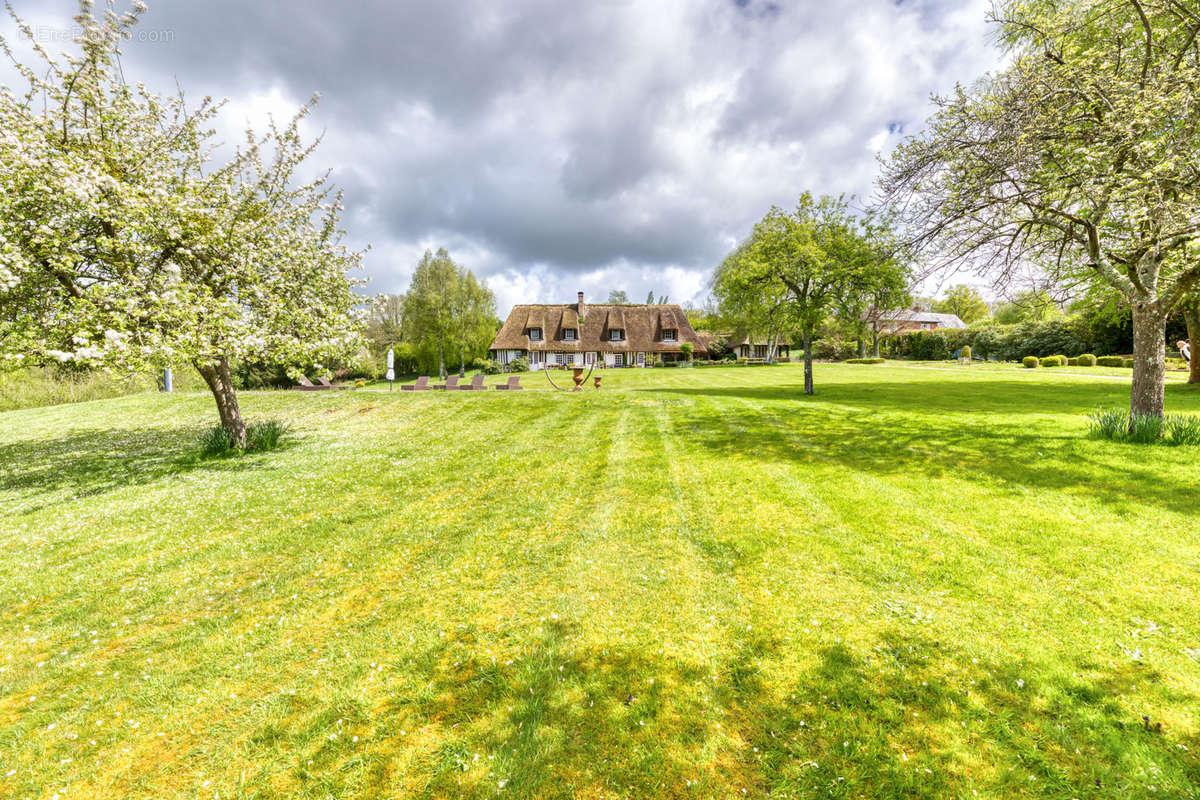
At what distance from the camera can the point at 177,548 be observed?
685 centimetres

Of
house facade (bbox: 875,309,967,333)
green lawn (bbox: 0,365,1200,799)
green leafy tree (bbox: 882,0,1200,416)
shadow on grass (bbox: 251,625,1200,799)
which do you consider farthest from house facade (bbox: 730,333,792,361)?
shadow on grass (bbox: 251,625,1200,799)

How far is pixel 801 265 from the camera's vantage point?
69.0ft

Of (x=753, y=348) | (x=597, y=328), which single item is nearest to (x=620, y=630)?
(x=597, y=328)

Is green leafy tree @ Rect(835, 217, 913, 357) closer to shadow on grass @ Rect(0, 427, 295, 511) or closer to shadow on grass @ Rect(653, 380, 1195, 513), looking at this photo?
shadow on grass @ Rect(653, 380, 1195, 513)

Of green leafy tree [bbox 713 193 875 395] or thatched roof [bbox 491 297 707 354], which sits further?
thatched roof [bbox 491 297 707 354]

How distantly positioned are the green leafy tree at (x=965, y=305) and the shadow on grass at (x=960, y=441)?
2887 inches

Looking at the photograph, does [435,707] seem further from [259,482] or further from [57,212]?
[57,212]

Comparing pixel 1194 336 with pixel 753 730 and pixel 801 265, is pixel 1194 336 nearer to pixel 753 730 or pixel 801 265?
pixel 801 265

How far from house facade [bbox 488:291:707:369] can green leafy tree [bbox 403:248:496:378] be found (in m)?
5.48

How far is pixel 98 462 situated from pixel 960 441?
2265 cm

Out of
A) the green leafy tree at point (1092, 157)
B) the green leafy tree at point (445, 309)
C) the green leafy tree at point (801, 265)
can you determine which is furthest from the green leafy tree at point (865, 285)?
the green leafy tree at point (445, 309)

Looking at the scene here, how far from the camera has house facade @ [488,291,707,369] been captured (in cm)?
5597

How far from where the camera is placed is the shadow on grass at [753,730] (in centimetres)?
302

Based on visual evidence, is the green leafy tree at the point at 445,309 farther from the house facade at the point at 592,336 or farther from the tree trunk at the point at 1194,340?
the tree trunk at the point at 1194,340
